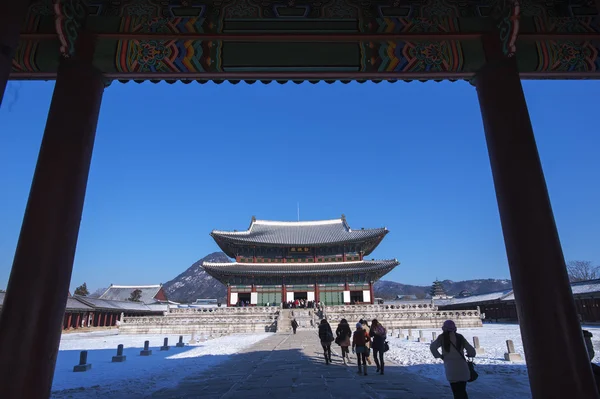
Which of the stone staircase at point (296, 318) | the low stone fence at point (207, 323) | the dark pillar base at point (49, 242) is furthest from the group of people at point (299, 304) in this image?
the dark pillar base at point (49, 242)

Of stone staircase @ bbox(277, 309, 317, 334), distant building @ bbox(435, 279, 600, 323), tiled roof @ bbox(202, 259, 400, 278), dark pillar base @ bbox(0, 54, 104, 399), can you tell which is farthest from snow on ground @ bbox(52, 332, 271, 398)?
tiled roof @ bbox(202, 259, 400, 278)

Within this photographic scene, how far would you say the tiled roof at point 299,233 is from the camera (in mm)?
37844

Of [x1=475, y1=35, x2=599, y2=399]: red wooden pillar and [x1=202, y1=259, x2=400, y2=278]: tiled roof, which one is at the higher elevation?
[x1=202, y1=259, x2=400, y2=278]: tiled roof

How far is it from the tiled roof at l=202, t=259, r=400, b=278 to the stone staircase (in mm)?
6128

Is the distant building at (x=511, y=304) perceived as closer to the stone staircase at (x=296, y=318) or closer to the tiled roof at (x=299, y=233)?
the tiled roof at (x=299, y=233)

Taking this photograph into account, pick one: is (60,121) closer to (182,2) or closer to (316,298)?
(182,2)

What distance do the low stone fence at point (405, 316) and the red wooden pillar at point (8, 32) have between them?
28156 mm

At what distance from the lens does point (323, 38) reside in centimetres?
444

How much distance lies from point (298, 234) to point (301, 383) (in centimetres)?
3566

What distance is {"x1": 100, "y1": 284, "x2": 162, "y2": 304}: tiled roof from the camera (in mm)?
55906

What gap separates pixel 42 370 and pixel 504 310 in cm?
4163

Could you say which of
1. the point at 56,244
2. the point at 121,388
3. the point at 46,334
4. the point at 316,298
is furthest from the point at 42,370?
the point at 316,298

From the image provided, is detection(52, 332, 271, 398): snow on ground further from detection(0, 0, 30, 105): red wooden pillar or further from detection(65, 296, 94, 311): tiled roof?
detection(65, 296, 94, 311): tiled roof

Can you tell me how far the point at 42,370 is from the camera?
3.19 m
